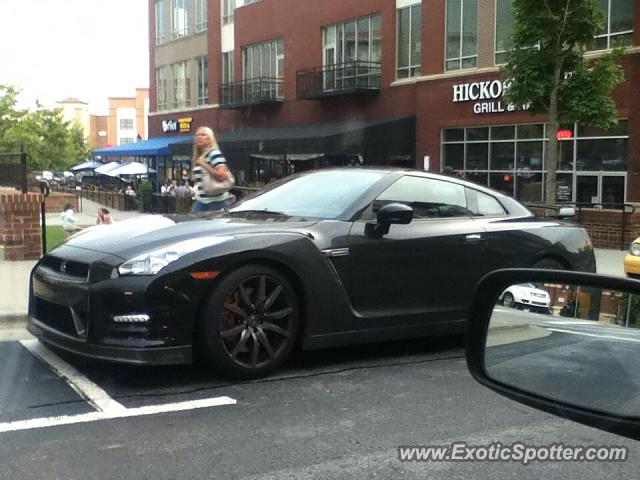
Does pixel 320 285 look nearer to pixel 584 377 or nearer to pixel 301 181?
pixel 301 181

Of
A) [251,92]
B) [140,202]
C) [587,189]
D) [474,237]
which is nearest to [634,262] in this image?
[474,237]

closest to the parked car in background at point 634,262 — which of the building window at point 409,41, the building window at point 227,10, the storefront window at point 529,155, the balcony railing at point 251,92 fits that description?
the storefront window at point 529,155

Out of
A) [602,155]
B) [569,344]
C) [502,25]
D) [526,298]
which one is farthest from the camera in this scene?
[502,25]

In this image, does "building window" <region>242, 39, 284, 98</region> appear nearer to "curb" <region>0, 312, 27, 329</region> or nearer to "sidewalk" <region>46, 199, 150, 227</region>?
"sidewalk" <region>46, 199, 150, 227</region>

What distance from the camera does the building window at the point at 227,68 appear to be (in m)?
36.1

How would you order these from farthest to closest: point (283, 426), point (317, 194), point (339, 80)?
point (339, 80) < point (317, 194) < point (283, 426)

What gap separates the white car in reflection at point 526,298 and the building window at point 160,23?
43046 mm

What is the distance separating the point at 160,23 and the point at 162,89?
3.78 meters

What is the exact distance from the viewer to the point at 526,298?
7.20ft

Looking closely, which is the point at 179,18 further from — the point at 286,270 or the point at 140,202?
the point at 286,270

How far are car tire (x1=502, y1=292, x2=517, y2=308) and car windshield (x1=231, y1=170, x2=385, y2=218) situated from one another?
3340 millimetres

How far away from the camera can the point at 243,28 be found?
34156mm

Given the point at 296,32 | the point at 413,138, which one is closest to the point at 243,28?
the point at 296,32

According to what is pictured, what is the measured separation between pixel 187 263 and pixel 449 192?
8.13 ft
